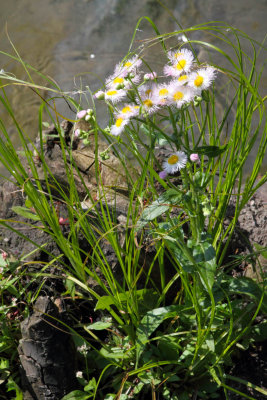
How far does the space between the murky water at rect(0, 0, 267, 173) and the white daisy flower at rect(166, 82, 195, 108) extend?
1.82m

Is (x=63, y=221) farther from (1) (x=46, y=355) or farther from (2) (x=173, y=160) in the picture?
(2) (x=173, y=160)

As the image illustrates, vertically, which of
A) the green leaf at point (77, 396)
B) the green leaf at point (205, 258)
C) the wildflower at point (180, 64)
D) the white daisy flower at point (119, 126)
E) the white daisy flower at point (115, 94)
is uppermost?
the wildflower at point (180, 64)

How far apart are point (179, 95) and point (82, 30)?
241 centimetres

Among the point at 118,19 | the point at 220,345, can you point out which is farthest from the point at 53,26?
the point at 220,345

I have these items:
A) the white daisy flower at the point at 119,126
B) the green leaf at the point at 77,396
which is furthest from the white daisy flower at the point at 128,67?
the green leaf at the point at 77,396

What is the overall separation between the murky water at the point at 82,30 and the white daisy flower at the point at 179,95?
1.82 m

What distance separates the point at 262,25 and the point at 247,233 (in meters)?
1.71

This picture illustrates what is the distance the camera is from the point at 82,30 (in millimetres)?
3232

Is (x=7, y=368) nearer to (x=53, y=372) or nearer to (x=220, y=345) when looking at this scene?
(x=53, y=372)

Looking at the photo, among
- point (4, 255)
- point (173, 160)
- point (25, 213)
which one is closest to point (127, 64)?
point (173, 160)

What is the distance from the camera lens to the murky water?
2.93 m

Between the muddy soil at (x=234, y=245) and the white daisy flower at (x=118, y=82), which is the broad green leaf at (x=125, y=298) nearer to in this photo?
the muddy soil at (x=234, y=245)

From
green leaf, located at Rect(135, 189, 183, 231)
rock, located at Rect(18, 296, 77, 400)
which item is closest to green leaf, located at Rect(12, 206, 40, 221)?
rock, located at Rect(18, 296, 77, 400)

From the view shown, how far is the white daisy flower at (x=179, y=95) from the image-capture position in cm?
106
